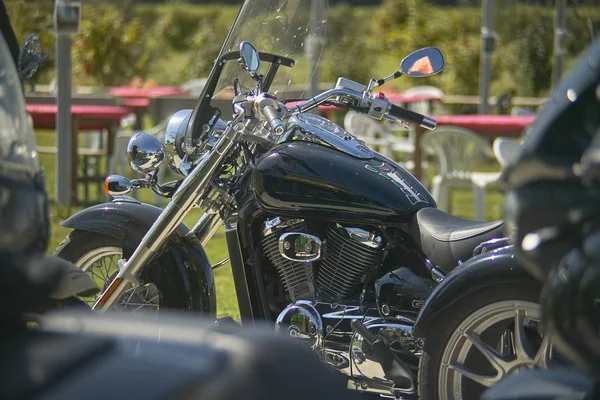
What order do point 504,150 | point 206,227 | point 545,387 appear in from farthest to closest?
point 504,150
point 206,227
point 545,387

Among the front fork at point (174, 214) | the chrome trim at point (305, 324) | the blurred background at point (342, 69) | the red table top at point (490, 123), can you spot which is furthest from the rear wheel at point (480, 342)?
the red table top at point (490, 123)

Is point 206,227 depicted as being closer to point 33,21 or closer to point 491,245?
point 491,245

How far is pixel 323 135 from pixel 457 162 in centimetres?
430

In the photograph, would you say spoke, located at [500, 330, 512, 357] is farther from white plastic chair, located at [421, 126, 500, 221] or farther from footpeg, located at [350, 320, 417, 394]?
white plastic chair, located at [421, 126, 500, 221]

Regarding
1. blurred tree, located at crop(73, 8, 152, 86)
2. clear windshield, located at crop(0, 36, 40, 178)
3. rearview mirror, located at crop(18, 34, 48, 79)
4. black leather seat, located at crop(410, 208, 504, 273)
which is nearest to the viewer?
clear windshield, located at crop(0, 36, 40, 178)

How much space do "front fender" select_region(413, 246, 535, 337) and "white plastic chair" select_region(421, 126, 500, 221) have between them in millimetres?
4459

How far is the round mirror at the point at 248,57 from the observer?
309 cm

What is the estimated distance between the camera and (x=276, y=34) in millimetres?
3537

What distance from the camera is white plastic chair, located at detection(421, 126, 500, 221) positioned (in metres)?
7.25

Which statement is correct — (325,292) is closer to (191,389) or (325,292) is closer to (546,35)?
(191,389)

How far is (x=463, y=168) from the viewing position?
7402 mm

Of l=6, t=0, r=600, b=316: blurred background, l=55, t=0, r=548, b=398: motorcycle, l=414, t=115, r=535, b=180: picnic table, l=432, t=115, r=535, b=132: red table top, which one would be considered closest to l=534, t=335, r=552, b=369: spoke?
l=55, t=0, r=548, b=398: motorcycle

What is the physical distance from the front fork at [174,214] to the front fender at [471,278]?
861mm

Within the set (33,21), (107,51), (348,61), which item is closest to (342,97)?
(33,21)
